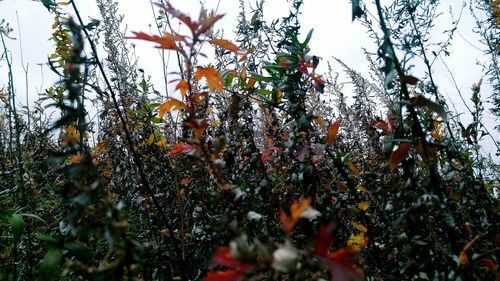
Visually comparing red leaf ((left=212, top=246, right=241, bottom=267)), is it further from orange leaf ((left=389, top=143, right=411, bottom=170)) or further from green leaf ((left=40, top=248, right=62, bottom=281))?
green leaf ((left=40, top=248, right=62, bottom=281))

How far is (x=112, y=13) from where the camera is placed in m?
5.14

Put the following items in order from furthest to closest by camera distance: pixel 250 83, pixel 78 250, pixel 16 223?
1. pixel 250 83
2. pixel 16 223
3. pixel 78 250

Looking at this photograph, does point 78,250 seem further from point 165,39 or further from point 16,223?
point 165,39

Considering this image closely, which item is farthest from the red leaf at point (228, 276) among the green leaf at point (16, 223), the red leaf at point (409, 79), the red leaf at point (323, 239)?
the green leaf at point (16, 223)

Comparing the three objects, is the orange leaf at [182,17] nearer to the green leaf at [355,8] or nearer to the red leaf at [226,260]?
the green leaf at [355,8]

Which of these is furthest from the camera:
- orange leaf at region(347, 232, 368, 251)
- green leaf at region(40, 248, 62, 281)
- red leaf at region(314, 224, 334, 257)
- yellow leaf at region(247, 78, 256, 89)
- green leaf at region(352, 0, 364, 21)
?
yellow leaf at region(247, 78, 256, 89)

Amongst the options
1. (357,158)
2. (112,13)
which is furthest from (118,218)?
(112,13)

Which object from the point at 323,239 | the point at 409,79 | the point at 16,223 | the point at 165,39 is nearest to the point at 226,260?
the point at 323,239

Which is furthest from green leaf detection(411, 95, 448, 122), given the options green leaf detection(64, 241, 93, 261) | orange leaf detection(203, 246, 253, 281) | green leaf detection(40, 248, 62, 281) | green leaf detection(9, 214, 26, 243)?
green leaf detection(9, 214, 26, 243)

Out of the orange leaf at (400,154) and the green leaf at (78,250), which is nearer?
the orange leaf at (400,154)

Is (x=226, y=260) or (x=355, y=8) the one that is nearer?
(x=226, y=260)

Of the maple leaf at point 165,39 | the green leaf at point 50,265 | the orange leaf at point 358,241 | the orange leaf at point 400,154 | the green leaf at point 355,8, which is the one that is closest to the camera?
the maple leaf at point 165,39

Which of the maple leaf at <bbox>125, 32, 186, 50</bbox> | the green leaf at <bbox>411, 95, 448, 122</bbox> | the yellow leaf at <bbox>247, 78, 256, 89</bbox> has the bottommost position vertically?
the green leaf at <bbox>411, 95, 448, 122</bbox>

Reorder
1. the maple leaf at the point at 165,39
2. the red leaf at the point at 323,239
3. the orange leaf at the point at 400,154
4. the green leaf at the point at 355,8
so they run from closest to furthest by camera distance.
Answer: the red leaf at the point at 323,239 < the maple leaf at the point at 165,39 < the orange leaf at the point at 400,154 < the green leaf at the point at 355,8
